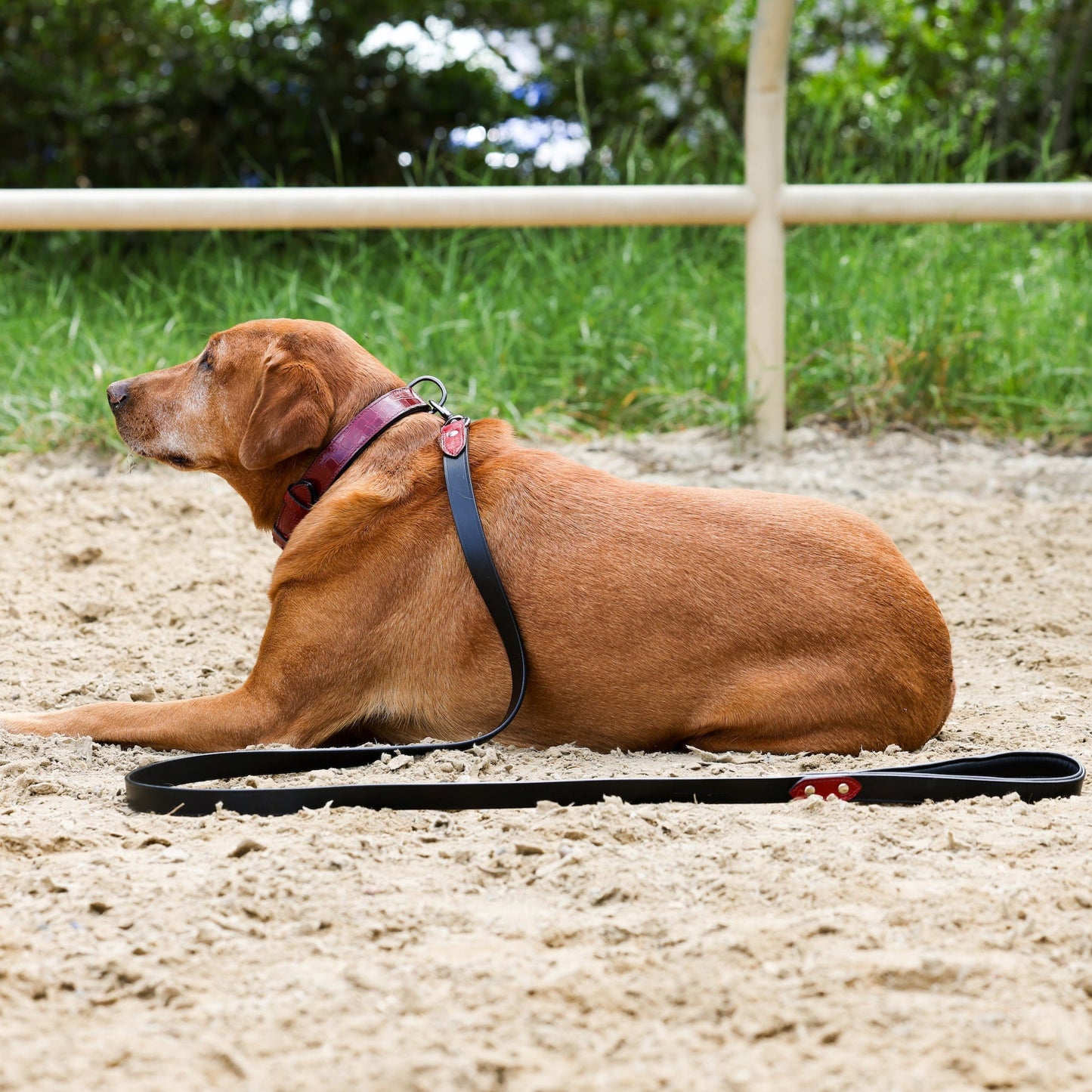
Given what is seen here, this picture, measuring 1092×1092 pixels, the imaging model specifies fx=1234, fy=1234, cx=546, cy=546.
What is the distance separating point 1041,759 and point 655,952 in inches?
45.4

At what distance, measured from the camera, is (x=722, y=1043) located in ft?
4.88

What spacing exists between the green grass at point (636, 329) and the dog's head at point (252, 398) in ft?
7.77

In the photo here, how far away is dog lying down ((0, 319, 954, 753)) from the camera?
8.48ft

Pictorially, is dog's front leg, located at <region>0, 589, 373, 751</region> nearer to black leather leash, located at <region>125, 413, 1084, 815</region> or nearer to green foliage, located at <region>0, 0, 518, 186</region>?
black leather leash, located at <region>125, 413, 1084, 815</region>

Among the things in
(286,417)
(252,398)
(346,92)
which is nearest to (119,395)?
(252,398)

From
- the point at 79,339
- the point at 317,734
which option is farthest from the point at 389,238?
the point at 317,734

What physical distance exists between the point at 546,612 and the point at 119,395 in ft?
4.05

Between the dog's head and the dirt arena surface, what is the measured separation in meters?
0.74

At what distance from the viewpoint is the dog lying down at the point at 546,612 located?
2.59 metres

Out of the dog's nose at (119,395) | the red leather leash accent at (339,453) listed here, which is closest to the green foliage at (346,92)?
the dog's nose at (119,395)

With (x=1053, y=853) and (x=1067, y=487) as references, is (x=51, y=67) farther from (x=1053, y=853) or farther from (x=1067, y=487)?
(x=1053, y=853)

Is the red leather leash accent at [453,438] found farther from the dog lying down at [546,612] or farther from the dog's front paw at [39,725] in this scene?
the dog's front paw at [39,725]

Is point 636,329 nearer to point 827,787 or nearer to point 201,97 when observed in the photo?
point 827,787

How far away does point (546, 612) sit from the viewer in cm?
263
